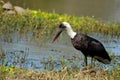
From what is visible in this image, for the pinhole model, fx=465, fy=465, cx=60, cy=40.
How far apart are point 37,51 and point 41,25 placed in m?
3.88

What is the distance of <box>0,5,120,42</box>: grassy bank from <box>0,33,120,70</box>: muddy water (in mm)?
668

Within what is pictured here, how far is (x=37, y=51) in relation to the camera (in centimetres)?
1120

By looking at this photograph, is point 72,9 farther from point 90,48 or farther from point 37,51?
point 90,48

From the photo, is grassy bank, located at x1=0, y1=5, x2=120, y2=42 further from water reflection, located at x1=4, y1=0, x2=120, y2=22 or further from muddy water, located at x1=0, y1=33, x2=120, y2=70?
water reflection, located at x1=4, y1=0, x2=120, y2=22

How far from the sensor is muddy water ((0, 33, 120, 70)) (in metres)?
9.62

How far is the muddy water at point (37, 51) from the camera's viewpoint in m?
9.62

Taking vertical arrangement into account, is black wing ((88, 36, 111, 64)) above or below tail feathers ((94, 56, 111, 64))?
above

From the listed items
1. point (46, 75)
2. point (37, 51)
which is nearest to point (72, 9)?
point (37, 51)

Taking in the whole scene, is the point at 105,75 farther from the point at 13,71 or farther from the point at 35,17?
the point at 35,17

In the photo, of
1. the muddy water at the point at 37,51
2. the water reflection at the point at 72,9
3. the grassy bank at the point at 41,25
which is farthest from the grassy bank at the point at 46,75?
the water reflection at the point at 72,9

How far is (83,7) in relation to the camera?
24328mm

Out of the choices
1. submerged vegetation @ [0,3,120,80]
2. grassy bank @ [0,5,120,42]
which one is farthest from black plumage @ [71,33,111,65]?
grassy bank @ [0,5,120,42]

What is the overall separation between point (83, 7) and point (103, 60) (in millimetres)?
14859

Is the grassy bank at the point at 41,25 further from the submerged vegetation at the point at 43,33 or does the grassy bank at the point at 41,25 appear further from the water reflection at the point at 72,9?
the water reflection at the point at 72,9
